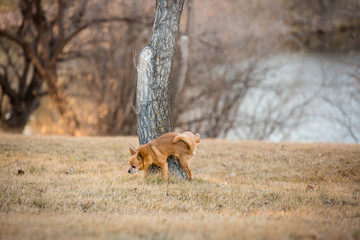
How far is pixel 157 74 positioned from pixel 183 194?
7.78ft

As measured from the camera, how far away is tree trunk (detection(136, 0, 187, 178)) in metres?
6.99

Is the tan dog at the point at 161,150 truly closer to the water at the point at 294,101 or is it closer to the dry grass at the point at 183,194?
the dry grass at the point at 183,194

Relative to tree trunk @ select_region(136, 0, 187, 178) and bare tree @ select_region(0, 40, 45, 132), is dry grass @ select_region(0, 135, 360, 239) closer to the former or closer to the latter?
tree trunk @ select_region(136, 0, 187, 178)

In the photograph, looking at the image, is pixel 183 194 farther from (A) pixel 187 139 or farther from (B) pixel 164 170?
(A) pixel 187 139

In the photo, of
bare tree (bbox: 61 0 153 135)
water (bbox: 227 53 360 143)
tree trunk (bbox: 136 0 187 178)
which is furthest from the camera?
water (bbox: 227 53 360 143)

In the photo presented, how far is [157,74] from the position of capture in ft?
23.0

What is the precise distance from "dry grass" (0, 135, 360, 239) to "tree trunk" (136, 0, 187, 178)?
94cm

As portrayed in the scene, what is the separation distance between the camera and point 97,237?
3.98 m

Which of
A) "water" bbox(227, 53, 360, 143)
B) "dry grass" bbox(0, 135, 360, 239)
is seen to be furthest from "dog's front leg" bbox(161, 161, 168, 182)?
"water" bbox(227, 53, 360, 143)

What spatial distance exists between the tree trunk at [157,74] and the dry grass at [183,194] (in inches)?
37.0

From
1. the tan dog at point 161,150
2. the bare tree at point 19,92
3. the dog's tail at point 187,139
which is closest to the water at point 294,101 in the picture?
the bare tree at point 19,92

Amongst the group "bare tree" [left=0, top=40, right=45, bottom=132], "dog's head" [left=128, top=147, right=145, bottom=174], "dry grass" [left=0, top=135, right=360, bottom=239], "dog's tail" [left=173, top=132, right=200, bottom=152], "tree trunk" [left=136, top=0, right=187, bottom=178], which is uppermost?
"tree trunk" [left=136, top=0, right=187, bottom=178]

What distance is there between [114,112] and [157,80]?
11686mm

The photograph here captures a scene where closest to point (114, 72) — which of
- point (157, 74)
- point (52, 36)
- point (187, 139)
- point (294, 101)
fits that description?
point (52, 36)
